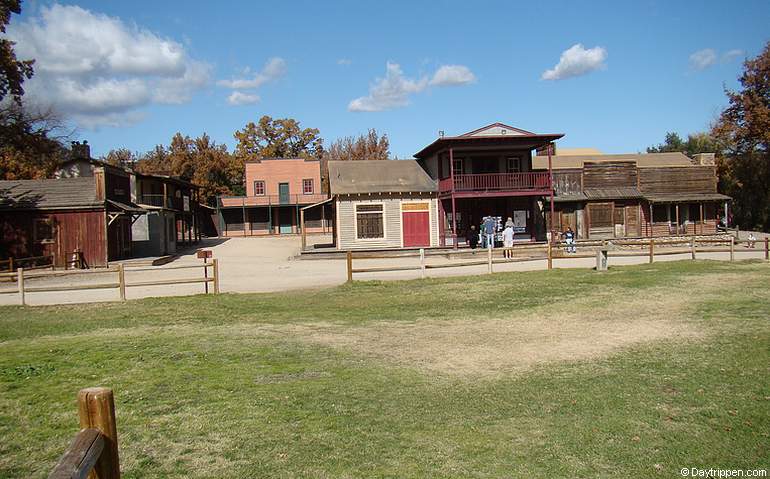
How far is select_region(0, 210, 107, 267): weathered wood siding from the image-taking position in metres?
29.0

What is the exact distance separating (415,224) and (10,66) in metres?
21.7

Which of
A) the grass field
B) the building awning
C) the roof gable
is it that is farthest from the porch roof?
the grass field

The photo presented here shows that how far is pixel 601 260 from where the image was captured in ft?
65.8

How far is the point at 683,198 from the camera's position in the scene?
39.0m

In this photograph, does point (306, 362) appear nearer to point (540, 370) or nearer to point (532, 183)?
point (540, 370)

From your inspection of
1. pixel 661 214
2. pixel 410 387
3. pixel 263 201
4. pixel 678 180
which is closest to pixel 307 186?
pixel 263 201

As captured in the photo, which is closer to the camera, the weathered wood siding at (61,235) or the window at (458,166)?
the weathered wood siding at (61,235)

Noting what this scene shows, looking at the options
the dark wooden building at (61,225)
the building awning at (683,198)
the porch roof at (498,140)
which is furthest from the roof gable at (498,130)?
the dark wooden building at (61,225)

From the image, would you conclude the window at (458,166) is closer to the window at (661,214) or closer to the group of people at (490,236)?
the group of people at (490,236)

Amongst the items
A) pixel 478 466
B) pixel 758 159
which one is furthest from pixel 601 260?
pixel 758 159

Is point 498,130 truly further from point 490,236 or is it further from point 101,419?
point 101,419

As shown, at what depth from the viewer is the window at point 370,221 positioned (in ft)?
114

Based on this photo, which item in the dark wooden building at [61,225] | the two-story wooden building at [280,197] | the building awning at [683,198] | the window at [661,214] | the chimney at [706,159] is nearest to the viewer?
the dark wooden building at [61,225]

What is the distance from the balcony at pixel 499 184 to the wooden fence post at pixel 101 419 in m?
30.9
